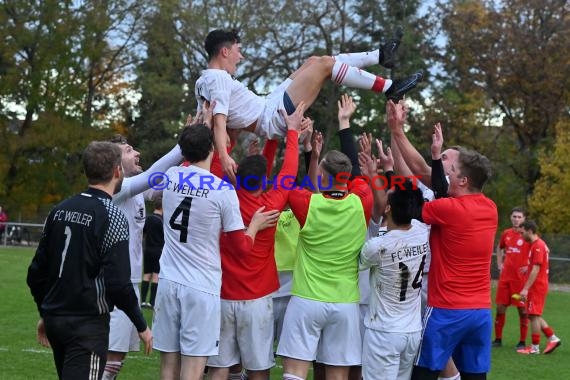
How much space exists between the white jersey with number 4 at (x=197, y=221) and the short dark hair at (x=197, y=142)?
3.9 inches

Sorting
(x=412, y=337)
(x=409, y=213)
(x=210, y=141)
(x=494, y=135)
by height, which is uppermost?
(x=494, y=135)

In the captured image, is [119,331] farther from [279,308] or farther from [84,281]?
[84,281]

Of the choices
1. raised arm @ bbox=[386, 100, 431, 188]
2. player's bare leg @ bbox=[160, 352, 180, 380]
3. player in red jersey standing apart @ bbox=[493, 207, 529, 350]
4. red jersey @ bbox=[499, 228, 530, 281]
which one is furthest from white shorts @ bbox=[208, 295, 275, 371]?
red jersey @ bbox=[499, 228, 530, 281]

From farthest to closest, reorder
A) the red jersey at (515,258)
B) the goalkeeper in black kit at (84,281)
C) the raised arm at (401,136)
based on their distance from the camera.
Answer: the red jersey at (515,258), the raised arm at (401,136), the goalkeeper in black kit at (84,281)

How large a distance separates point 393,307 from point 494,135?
34.4m

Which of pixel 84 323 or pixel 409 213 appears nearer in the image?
pixel 84 323

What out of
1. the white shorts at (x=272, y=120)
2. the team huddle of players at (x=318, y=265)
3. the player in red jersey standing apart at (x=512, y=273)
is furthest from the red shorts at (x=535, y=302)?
the white shorts at (x=272, y=120)

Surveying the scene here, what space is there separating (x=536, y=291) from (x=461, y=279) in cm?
735

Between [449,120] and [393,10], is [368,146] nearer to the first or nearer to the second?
[449,120]

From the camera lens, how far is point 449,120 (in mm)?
39000

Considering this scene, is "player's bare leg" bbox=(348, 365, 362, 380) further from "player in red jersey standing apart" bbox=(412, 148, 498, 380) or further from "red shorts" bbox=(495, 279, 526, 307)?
"red shorts" bbox=(495, 279, 526, 307)

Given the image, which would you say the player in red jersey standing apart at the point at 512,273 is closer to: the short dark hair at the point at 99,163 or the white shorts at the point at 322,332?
the white shorts at the point at 322,332

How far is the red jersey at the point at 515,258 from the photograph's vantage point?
13906 millimetres

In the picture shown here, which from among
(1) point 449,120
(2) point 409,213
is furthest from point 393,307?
(1) point 449,120
